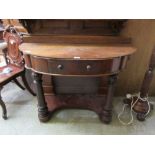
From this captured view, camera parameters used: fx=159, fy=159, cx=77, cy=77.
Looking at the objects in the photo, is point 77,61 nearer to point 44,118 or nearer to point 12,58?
point 44,118

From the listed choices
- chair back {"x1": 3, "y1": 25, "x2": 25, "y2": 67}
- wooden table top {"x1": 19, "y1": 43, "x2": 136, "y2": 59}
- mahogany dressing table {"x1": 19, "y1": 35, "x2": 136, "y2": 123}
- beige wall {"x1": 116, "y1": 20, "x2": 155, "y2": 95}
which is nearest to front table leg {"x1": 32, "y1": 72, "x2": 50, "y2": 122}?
mahogany dressing table {"x1": 19, "y1": 35, "x2": 136, "y2": 123}

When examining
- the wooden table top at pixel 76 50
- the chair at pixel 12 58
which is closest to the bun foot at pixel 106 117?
the wooden table top at pixel 76 50

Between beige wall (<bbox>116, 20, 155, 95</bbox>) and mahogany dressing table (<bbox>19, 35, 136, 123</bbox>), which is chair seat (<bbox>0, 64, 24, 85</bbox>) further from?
beige wall (<bbox>116, 20, 155, 95</bbox>)

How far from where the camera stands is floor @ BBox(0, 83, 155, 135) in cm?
147

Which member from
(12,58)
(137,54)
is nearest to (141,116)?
(137,54)

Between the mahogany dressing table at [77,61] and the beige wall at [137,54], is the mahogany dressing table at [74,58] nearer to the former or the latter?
the mahogany dressing table at [77,61]

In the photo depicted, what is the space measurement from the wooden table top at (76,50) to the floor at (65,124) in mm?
743

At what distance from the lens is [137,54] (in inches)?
64.1

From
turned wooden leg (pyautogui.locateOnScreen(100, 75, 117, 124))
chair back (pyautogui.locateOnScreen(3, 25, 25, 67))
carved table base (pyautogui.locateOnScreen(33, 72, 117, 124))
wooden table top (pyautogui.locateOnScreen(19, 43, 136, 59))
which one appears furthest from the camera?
chair back (pyautogui.locateOnScreen(3, 25, 25, 67))

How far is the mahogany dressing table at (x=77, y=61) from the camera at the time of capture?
110 cm

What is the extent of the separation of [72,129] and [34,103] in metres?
0.57

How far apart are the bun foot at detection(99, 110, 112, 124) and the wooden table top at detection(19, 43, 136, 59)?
61cm
